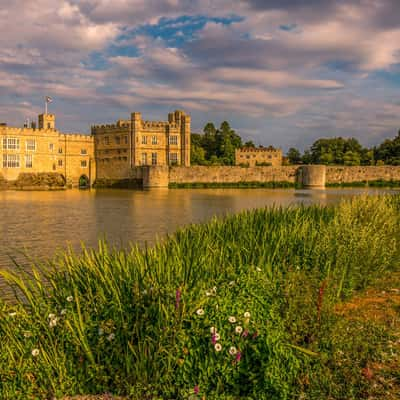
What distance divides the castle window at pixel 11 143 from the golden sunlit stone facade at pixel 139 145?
35.8 ft

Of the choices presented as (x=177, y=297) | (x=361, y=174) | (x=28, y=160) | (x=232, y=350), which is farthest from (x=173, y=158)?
(x=232, y=350)

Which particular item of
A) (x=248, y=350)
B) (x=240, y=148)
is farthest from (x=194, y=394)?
(x=240, y=148)

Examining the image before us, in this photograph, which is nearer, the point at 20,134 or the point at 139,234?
the point at 139,234

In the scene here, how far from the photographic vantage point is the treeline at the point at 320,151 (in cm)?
8362

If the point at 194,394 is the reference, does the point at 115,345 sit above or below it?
above

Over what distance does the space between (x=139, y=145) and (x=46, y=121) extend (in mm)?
14500

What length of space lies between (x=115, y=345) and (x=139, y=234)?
532 inches

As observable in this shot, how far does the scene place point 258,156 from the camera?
108312 millimetres

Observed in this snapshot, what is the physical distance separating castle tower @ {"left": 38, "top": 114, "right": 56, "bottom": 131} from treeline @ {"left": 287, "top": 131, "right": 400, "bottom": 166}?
53.5 meters

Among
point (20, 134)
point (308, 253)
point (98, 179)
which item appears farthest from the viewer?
point (98, 179)

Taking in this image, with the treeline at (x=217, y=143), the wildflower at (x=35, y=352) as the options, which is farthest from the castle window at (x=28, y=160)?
the wildflower at (x=35, y=352)

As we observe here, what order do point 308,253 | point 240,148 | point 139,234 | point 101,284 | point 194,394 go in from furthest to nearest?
point 240,148
point 139,234
point 308,253
point 101,284
point 194,394

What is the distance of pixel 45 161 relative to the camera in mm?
60625

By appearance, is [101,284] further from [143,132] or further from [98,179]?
[98,179]
